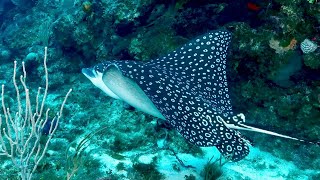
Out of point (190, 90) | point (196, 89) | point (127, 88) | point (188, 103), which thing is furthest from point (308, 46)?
point (127, 88)

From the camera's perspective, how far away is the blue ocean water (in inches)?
170

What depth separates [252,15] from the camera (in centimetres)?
633

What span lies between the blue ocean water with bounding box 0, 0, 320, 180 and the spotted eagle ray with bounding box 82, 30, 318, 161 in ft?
0.06

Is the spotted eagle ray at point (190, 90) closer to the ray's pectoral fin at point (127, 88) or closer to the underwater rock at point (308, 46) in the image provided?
the ray's pectoral fin at point (127, 88)

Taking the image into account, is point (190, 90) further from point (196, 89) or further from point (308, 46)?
point (308, 46)

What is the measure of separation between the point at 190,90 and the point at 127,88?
3.76 ft

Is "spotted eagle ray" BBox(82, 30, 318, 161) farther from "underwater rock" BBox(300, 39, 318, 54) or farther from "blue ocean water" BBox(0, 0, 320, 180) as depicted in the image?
"underwater rock" BBox(300, 39, 318, 54)

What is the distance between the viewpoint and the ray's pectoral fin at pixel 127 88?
495cm

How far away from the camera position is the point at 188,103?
172 inches

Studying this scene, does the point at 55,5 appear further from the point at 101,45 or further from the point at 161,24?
the point at 161,24

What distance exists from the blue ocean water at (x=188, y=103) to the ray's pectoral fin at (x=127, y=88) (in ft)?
0.07

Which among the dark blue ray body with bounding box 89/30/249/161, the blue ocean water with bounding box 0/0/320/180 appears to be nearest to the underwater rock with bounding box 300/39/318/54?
the blue ocean water with bounding box 0/0/320/180

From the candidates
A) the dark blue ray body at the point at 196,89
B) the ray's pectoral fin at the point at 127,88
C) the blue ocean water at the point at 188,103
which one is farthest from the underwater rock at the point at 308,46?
the ray's pectoral fin at the point at 127,88

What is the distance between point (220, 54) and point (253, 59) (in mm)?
1177
